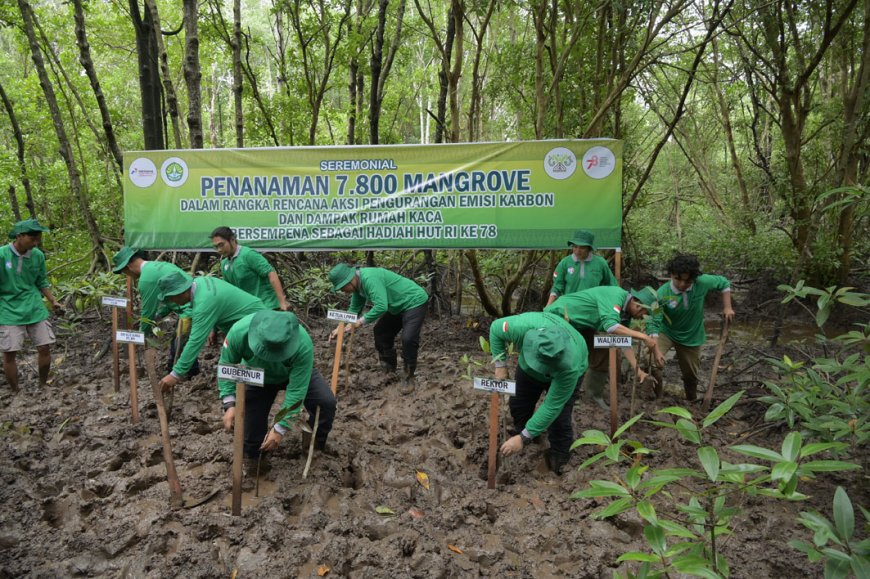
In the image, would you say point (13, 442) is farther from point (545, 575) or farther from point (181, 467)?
point (545, 575)

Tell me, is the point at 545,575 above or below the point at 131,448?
below

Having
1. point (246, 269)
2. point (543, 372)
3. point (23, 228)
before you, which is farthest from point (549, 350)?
point (23, 228)

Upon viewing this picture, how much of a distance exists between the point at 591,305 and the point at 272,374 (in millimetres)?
2511

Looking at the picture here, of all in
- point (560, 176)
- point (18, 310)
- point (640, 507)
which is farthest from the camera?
point (560, 176)

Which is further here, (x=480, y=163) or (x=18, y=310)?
(x=480, y=163)

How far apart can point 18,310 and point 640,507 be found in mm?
5665

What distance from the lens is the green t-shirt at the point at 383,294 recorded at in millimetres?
5008

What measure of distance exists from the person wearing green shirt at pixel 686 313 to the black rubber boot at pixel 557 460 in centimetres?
121

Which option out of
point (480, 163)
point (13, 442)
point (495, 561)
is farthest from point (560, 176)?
point (13, 442)

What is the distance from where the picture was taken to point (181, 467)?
366 centimetres

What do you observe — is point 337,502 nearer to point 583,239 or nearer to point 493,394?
point 493,394

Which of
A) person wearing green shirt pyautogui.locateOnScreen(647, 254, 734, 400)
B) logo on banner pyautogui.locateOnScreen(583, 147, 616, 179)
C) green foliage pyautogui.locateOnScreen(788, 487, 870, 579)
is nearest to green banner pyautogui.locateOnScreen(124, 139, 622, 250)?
logo on banner pyautogui.locateOnScreen(583, 147, 616, 179)

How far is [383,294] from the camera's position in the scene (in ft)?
16.6

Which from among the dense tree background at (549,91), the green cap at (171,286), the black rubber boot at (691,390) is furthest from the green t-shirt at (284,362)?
the dense tree background at (549,91)
